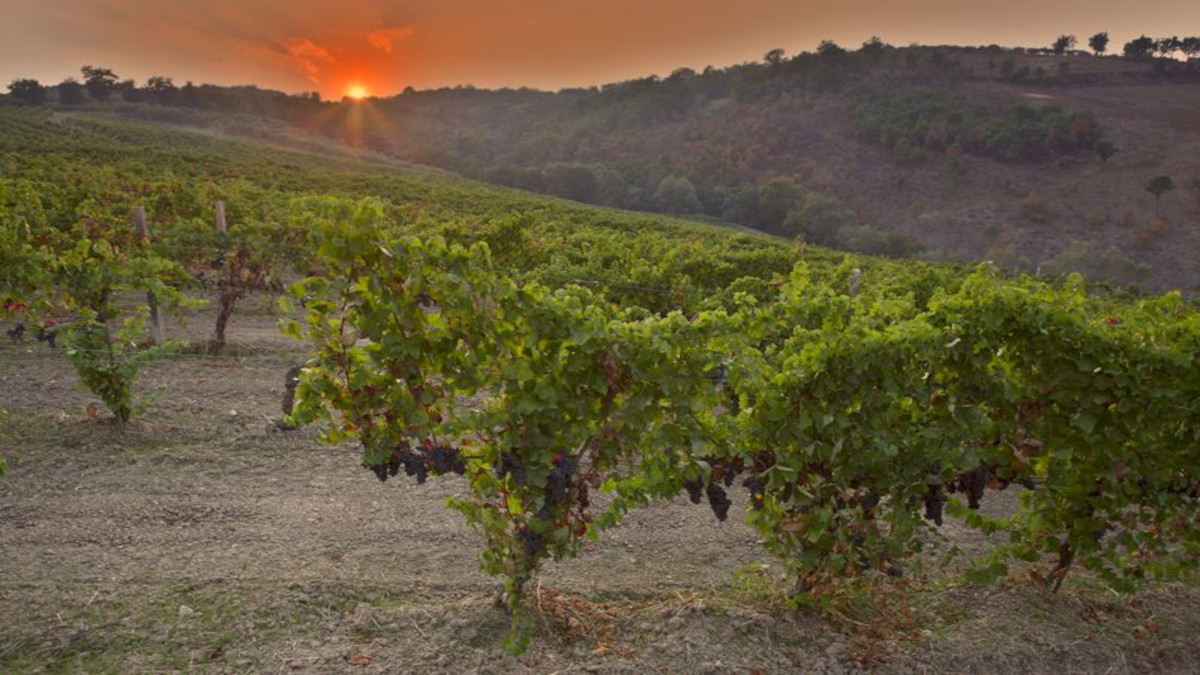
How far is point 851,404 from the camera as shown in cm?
470

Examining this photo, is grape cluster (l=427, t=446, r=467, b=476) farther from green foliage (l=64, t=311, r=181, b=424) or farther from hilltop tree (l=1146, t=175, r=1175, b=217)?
hilltop tree (l=1146, t=175, r=1175, b=217)

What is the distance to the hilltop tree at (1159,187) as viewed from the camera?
233 feet

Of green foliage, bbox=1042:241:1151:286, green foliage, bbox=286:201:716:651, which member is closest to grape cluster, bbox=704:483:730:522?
green foliage, bbox=286:201:716:651

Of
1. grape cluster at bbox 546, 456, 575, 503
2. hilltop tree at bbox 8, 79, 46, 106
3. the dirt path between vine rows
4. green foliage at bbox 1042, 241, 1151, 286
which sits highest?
hilltop tree at bbox 8, 79, 46, 106

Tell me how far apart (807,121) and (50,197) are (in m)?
94.5

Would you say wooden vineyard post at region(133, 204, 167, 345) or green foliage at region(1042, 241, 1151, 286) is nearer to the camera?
wooden vineyard post at region(133, 204, 167, 345)

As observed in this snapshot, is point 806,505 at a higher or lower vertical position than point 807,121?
lower

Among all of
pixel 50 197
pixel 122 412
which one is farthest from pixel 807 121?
pixel 122 412

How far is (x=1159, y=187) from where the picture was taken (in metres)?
71.3

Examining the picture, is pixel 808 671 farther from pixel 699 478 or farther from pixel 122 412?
pixel 122 412

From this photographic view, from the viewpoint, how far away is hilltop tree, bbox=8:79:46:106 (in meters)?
89.8

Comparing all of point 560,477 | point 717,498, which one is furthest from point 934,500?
point 560,477

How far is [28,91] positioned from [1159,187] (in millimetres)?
121971

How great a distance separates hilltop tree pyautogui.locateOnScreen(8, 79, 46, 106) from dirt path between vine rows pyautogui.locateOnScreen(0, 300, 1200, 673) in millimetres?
106385
